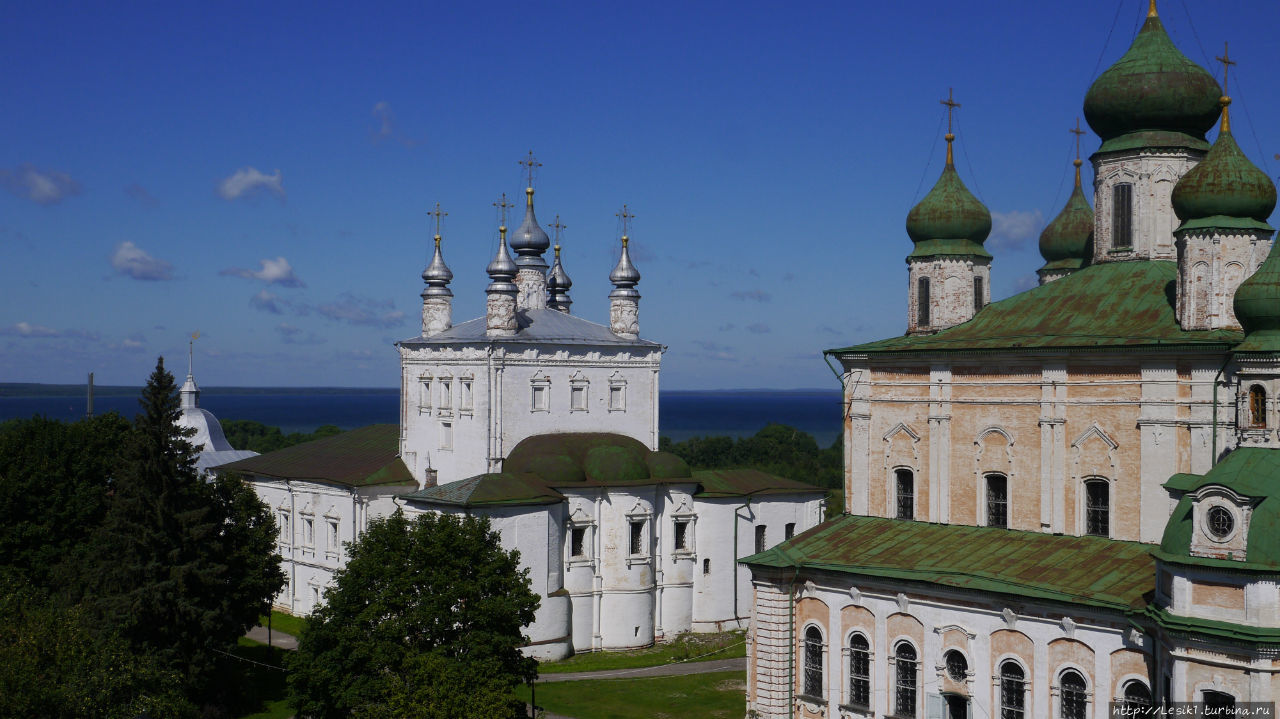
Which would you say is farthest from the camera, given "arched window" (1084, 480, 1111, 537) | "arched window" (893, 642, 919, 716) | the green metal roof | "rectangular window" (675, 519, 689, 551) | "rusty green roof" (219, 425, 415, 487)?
"rusty green roof" (219, 425, 415, 487)

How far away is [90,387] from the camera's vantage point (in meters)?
63.1

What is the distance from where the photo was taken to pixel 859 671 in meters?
25.8

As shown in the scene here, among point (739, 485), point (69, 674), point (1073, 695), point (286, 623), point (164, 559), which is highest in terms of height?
point (739, 485)

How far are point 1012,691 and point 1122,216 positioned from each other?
11321 mm

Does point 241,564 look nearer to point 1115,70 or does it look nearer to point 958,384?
point 958,384

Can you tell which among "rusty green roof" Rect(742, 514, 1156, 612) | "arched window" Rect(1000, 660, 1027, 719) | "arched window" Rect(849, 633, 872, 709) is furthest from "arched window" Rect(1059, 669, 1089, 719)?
"arched window" Rect(849, 633, 872, 709)

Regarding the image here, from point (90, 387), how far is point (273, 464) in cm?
2151

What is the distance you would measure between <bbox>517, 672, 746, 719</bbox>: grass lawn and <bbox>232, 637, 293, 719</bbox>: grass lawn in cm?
617

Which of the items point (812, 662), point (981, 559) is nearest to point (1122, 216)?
point (981, 559)

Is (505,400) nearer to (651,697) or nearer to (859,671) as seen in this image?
(651,697)

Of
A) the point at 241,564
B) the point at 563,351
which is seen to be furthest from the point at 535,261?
the point at 241,564

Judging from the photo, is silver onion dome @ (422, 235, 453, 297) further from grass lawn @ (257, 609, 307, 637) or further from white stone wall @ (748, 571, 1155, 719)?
white stone wall @ (748, 571, 1155, 719)

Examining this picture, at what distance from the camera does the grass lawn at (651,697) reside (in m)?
30.7

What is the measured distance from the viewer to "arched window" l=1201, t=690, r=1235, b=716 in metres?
19.5
